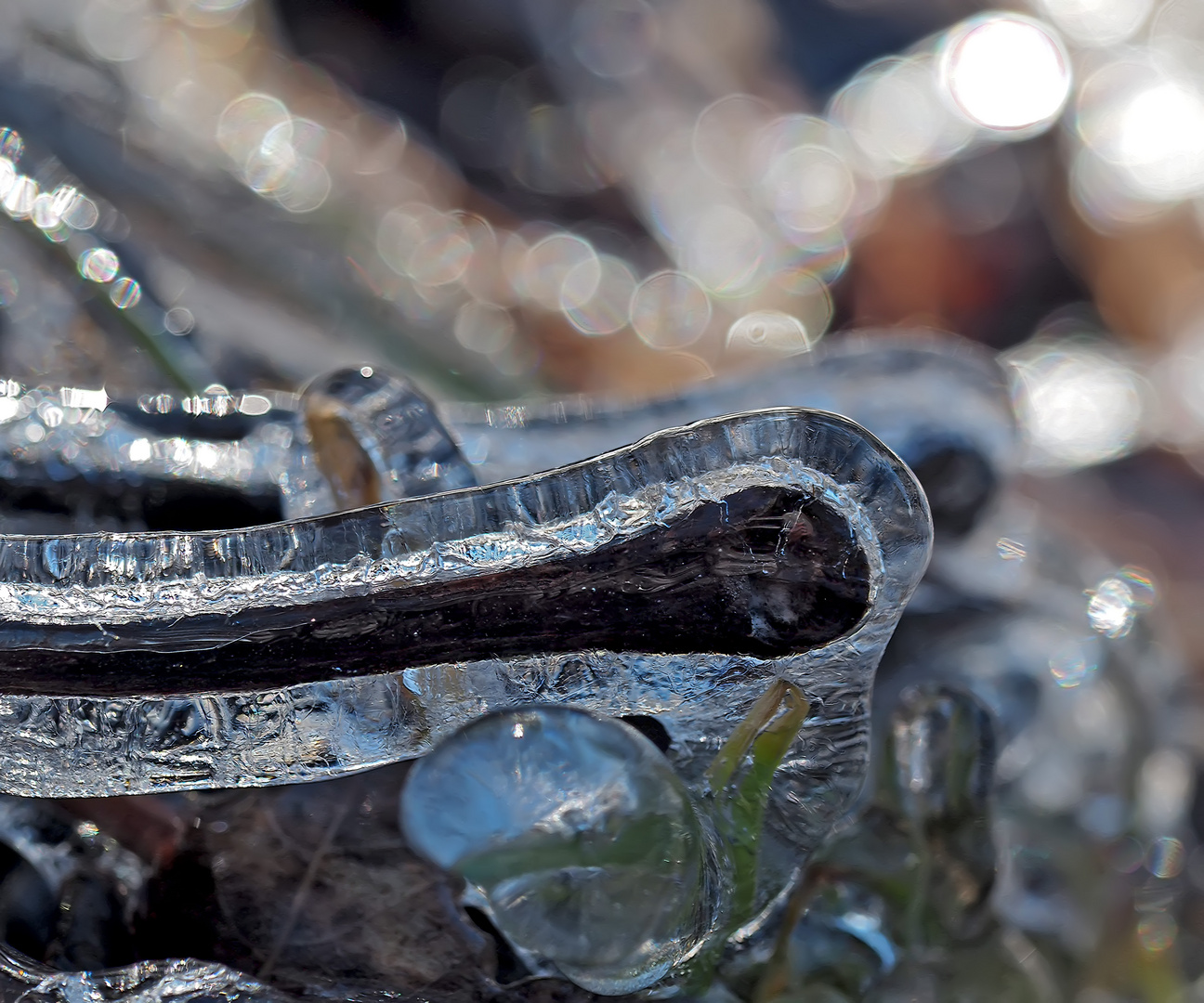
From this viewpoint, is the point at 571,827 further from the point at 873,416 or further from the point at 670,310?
the point at 670,310

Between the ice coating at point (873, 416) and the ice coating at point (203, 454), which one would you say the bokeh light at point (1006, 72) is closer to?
the ice coating at point (873, 416)

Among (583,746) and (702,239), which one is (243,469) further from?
(702,239)

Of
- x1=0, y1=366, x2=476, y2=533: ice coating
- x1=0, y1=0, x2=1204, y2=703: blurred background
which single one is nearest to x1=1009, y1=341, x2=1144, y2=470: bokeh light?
x1=0, y1=0, x2=1204, y2=703: blurred background

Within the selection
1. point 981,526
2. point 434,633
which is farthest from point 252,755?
point 981,526

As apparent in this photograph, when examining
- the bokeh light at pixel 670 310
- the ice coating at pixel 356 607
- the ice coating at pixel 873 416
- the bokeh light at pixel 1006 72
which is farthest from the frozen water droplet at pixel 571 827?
the bokeh light at pixel 1006 72

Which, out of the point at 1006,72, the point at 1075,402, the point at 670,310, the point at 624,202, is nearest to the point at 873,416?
the point at 670,310
